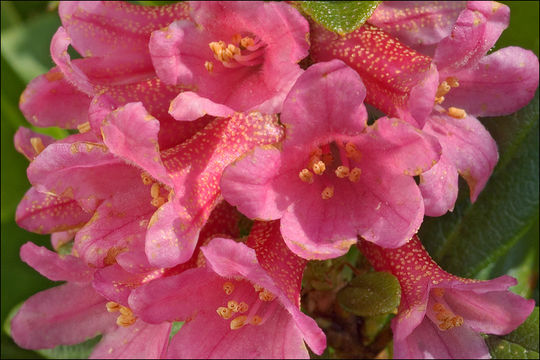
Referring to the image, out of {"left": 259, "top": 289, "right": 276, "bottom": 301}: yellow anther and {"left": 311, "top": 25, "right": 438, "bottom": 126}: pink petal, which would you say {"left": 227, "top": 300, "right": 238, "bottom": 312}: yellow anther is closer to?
{"left": 259, "top": 289, "right": 276, "bottom": 301}: yellow anther

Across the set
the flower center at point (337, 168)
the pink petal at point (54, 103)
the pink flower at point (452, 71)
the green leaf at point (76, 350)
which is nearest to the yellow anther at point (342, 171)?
the flower center at point (337, 168)

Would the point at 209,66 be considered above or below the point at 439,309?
above

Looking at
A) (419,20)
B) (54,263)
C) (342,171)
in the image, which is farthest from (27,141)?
(419,20)

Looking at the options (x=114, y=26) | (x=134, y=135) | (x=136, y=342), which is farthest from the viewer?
(x=136, y=342)

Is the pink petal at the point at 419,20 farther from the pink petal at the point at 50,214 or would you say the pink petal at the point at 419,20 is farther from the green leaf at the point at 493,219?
the pink petal at the point at 50,214

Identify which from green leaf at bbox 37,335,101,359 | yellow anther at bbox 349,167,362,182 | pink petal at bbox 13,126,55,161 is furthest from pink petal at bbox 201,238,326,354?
green leaf at bbox 37,335,101,359

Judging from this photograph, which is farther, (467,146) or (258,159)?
(467,146)

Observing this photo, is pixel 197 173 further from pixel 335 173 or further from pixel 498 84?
pixel 498 84
